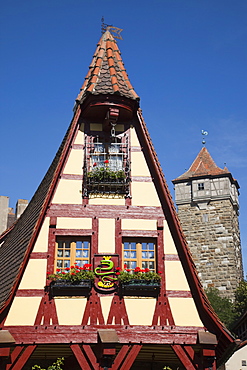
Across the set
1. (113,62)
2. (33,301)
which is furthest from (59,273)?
(113,62)

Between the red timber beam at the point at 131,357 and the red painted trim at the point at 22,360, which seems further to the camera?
the red timber beam at the point at 131,357

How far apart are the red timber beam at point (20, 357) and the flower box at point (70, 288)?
132cm

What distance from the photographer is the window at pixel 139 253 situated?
13961mm

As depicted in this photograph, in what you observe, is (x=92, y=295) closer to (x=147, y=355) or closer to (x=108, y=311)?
(x=108, y=311)

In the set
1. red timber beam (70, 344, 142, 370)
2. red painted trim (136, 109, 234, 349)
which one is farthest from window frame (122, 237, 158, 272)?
red timber beam (70, 344, 142, 370)

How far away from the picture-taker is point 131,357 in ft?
42.3

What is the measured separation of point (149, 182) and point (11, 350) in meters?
5.31

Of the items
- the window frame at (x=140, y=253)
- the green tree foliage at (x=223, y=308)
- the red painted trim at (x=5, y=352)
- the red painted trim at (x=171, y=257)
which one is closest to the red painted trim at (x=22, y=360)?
the red painted trim at (x=5, y=352)

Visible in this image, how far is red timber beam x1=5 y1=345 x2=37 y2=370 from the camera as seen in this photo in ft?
40.7

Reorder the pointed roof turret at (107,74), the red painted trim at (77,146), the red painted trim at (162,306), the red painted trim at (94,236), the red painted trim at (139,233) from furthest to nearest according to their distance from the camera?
the pointed roof turret at (107,74), the red painted trim at (77,146), the red painted trim at (139,233), the red painted trim at (94,236), the red painted trim at (162,306)

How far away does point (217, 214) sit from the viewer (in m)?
48.0

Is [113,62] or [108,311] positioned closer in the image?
[108,311]

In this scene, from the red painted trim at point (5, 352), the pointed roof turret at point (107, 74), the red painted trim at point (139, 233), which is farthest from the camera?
the pointed roof turret at point (107, 74)

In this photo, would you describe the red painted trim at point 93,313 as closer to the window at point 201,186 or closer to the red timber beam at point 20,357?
the red timber beam at point 20,357
